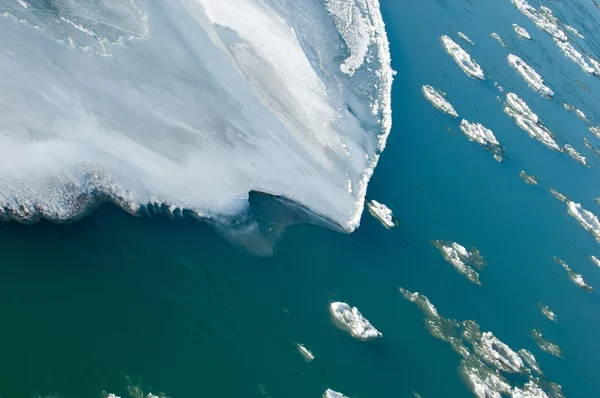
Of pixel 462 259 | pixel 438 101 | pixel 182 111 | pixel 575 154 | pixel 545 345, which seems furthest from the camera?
pixel 575 154

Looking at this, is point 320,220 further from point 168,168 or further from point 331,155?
point 168,168

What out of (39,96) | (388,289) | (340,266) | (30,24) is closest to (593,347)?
(388,289)

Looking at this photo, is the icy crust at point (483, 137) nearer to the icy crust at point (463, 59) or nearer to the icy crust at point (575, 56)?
the icy crust at point (463, 59)

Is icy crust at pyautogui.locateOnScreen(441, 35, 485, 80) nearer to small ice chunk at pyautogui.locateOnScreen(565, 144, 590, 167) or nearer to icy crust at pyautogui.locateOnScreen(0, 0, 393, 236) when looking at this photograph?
small ice chunk at pyautogui.locateOnScreen(565, 144, 590, 167)

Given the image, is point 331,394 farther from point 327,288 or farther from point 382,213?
point 382,213

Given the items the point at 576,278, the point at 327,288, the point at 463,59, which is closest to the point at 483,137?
the point at 463,59

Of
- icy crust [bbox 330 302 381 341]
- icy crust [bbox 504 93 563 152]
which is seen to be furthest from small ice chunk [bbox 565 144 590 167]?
icy crust [bbox 330 302 381 341]

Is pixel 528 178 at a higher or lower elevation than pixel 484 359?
higher
